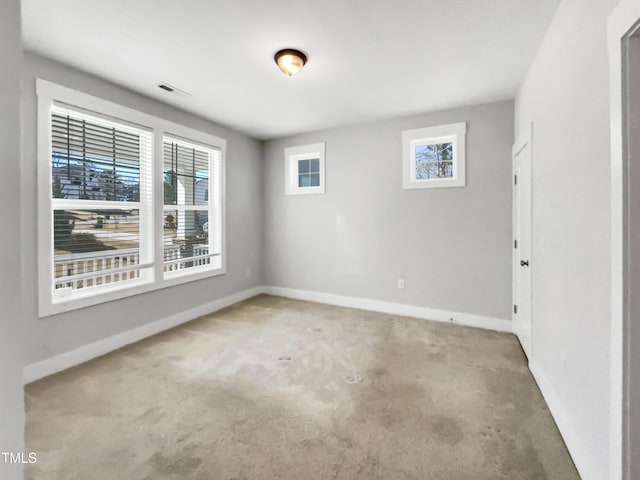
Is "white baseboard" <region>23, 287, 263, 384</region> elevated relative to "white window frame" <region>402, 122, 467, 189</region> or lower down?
lower down

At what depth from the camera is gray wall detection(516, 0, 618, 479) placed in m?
1.34

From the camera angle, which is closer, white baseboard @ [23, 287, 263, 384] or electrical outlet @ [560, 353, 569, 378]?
electrical outlet @ [560, 353, 569, 378]

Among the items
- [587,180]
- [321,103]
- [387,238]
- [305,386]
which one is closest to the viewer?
[587,180]

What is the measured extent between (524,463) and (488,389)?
716 millimetres

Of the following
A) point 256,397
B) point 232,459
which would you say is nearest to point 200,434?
point 232,459

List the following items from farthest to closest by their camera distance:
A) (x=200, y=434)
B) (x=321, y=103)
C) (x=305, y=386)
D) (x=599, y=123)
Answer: (x=321, y=103) → (x=305, y=386) → (x=200, y=434) → (x=599, y=123)

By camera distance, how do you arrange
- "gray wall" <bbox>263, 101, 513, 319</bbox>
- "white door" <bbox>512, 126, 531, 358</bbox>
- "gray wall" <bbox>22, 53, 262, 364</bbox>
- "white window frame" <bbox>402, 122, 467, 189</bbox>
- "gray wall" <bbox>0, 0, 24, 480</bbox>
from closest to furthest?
"gray wall" <bbox>0, 0, 24, 480</bbox>, "gray wall" <bbox>22, 53, 262, 364</bbox>, "white door" <bbox>512, 126, 531, 358</bbox>, "gray wall" <bbox>263, 101, 513, 319</bbox>, "white window frame" <bbox>402, 122, 467, 189</bbox>

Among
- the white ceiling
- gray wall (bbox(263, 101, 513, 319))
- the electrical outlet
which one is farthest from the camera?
gray wall (bbox(263, 101, 513, 319))

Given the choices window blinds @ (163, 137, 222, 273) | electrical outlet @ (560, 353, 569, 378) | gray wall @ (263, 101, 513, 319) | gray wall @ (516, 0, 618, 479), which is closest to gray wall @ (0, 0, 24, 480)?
gray wall @ (516, 0, 618, 479)

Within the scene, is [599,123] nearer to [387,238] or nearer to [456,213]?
[456,213]

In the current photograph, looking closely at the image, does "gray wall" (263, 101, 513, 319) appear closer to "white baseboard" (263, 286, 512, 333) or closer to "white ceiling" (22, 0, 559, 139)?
"white baseboard" (263, 286, 512, 333)

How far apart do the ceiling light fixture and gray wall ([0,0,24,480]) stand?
1776 mm

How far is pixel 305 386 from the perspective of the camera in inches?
92.7

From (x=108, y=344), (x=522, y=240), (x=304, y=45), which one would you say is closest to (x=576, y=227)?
(x=522, y=240)
